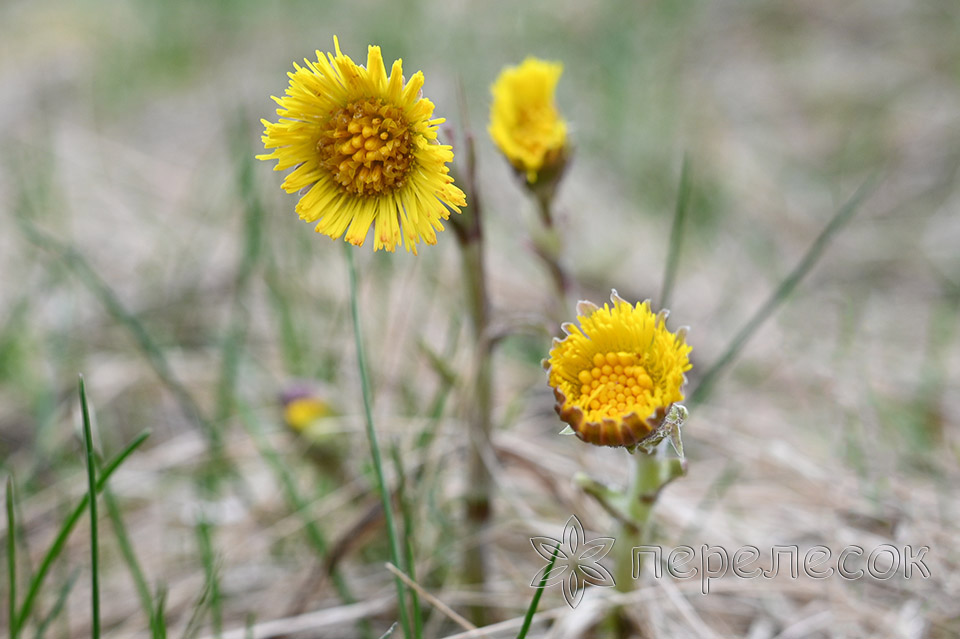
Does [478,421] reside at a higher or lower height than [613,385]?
lower

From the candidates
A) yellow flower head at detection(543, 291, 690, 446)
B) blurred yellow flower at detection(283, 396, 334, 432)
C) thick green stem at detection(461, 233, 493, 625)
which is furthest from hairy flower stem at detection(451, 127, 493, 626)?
blurred yellow flower at detection(283, 396, 334, 432)

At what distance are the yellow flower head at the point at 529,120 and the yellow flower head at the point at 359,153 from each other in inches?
11.9

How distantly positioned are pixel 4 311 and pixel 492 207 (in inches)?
74.7

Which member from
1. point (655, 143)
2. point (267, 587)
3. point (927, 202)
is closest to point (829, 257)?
point (927, 202)

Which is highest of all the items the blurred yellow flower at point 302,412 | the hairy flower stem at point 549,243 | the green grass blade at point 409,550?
the hairy flower stem at point 549,243

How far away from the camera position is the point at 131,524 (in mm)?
1771

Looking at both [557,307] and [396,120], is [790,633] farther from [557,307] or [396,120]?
[396,120]

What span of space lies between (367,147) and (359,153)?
0.01m

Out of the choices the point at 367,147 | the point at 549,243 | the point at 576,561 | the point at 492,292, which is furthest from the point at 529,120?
the point at 492,292

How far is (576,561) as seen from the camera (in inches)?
49.3

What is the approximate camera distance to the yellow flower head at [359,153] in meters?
0.84

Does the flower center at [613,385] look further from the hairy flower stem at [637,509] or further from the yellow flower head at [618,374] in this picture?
the hairy flower stem at [637,509]

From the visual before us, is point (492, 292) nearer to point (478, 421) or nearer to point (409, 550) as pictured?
point (478, 421)

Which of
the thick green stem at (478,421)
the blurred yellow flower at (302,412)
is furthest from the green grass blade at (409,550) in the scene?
the blurred yellow flower at (302,412)
